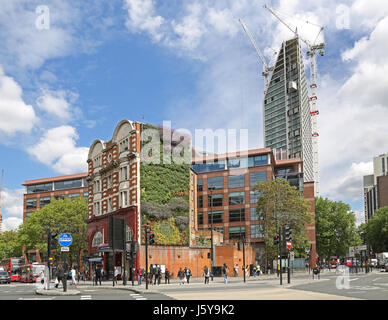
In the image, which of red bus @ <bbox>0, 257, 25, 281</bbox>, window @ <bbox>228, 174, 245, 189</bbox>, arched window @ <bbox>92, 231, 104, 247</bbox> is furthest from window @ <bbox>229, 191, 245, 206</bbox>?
red bus @ <bbox>0, 257, 25, 281</bbox>

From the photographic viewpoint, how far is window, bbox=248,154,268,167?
8788cm

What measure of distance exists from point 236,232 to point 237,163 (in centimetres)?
1366

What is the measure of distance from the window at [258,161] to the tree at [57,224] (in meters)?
33.8

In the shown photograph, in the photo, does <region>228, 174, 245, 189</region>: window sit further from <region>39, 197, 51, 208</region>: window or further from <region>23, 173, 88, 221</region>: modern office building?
<region>39, 197, 51, 208</region>: window

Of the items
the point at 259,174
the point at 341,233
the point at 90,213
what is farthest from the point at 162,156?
the point at 341,233

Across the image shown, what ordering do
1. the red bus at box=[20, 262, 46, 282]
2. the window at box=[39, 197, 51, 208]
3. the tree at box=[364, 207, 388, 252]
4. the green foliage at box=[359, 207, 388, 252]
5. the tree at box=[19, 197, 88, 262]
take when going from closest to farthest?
the red bus at box=[20, 262, 46, 282] → the tree at box=[19, 197, 88, 262] → the green foliage at box=[359, 207, 388, 252] → the tree at box=[364, 207, 388, 252] → the window at box=[39, 197, 51, 208]

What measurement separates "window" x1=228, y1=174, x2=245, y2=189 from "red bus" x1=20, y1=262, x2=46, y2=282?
135ft

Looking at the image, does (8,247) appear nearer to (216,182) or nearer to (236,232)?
(216,182)

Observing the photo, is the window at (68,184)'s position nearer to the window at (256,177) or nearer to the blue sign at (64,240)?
the window at (256,177)

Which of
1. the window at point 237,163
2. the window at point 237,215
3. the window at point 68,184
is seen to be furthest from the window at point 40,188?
the window at point 237,215

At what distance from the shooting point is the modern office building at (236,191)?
87.8m

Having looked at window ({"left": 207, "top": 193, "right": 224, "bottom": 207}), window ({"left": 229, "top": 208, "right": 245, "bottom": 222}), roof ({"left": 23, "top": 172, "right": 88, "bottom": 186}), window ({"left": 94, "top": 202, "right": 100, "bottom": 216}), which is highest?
roof ({"left": 23, "top": 172, "right": 88, "bottom": 186})

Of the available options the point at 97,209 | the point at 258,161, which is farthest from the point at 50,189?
the point at 97,209

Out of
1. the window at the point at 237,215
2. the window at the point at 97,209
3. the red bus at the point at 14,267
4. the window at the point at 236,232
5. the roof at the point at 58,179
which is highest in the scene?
the roof at the point at 58,179
